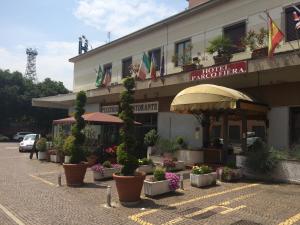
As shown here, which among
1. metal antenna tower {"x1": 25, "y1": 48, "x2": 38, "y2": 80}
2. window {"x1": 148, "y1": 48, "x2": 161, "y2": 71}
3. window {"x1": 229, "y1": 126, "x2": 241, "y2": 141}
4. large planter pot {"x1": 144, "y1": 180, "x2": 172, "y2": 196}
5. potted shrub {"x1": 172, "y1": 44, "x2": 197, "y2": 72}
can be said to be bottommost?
large planter pot {"x1": 144, "y1": 180, "x2": 172, "y2": 196}

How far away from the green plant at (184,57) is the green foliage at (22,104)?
37.8 m

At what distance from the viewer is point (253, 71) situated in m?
14.9

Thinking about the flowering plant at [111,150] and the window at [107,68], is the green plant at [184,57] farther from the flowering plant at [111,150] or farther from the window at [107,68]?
the window at [107,68]

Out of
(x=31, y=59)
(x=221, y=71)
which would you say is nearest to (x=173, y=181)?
(x=221, y=71)

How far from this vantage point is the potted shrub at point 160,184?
1180 cm

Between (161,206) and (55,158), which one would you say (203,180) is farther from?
(55,158)

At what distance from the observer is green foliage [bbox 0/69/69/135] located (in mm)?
56281

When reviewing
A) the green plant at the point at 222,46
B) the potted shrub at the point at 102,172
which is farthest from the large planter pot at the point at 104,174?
the green plant at the point at 222,46

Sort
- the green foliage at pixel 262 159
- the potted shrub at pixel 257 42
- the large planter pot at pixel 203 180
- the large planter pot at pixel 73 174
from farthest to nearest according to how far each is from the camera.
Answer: the potted shrub at pixel 257 42 → the large planter pot at pixel 73 174 → the green foliage at pixel 262 159 → the large planter pot at pixel 203 180

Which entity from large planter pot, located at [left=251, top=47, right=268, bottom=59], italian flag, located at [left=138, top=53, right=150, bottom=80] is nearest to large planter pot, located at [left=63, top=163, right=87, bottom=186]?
large planter pot, located at [left=251, top=47, right=268, bottom=59]

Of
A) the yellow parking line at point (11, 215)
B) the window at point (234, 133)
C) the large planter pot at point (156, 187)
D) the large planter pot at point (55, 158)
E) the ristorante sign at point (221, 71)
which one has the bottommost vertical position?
the yellow parking line at point (11, 215)

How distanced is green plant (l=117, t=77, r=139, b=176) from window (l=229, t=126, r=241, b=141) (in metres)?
8.49

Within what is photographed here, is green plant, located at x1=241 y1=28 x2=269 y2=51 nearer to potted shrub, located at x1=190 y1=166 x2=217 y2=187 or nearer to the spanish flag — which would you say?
the spanish flag


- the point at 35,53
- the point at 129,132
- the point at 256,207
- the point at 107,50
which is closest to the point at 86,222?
the point at 129,132
